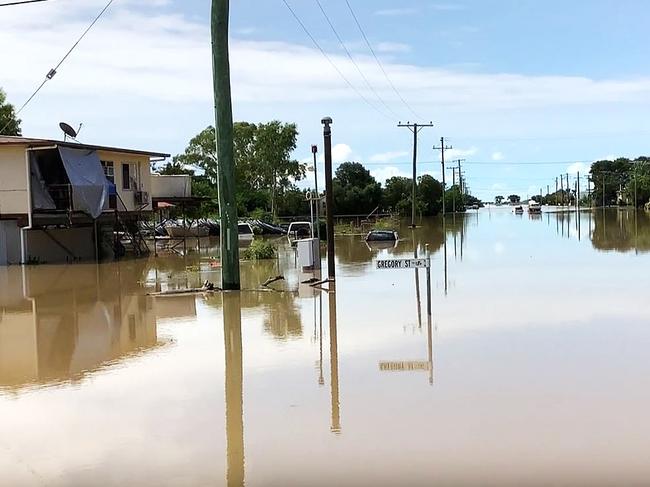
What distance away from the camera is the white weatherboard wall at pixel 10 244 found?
3034 cm

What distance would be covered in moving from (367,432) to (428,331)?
19.3 feet

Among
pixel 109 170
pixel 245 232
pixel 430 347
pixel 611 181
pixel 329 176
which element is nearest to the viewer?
pixel 430 347

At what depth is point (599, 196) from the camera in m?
148

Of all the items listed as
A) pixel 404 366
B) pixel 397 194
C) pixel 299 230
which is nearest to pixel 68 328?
pixel 404 366

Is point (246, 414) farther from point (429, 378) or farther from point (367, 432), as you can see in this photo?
point (429, 378)

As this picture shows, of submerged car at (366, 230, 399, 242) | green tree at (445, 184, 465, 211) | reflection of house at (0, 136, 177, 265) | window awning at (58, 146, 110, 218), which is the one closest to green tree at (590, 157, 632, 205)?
green tree at (445, 184, 465, 211)

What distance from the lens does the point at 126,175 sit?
36.7m

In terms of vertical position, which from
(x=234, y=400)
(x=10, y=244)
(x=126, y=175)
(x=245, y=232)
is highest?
(x=126, y=175)

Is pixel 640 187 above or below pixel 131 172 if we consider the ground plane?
above

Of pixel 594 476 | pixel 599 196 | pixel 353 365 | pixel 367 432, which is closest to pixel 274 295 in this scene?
pixel 353 365

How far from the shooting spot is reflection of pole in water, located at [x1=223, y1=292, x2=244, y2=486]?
269 inches

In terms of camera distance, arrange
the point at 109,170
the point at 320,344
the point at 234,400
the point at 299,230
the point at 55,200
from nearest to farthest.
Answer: the point at 234,400
the point at 320,344
the point at 55,200
the point at 109,170
the point at 299,230

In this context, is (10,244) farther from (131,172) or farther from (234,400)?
(234,400)

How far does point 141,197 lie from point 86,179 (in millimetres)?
5231
